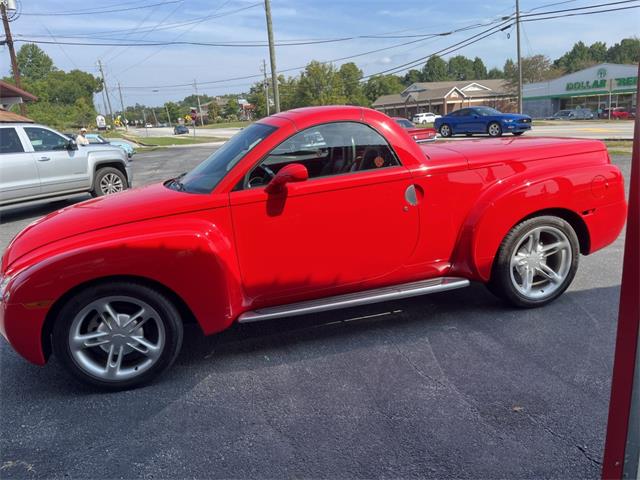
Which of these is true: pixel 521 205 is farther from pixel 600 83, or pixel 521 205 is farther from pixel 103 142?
pixel 600 83

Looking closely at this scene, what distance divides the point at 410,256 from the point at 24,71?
123 m

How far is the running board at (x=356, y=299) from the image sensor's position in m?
3.36

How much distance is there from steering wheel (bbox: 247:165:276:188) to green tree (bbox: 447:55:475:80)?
475 feet

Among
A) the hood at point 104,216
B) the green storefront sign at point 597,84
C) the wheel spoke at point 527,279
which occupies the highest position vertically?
the green storefront sign at point 597,84

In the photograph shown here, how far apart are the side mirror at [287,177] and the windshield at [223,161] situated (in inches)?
14.7

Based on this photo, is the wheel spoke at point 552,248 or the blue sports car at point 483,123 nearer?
the wheel spoke at point 552,248

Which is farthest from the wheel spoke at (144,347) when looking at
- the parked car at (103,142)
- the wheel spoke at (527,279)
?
the parked car at (103,142)

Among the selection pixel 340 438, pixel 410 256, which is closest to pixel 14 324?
pixel 340 438

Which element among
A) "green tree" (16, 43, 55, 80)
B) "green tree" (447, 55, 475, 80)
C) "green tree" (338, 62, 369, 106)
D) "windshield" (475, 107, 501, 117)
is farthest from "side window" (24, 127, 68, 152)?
"green tree" (447, 55, 475, 80)

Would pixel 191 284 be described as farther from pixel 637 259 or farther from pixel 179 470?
pixel 637 259

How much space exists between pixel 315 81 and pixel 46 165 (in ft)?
158

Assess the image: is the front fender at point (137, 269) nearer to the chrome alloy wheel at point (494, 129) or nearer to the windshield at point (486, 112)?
the chrome alloy wheel at point (494, 129)

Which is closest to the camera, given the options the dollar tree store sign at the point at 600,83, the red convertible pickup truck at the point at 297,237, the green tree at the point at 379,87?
the red convertible pickup truck at the point at 297,237

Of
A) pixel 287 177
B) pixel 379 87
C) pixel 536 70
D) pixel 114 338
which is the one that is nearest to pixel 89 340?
pixel 114 338
